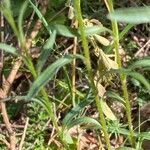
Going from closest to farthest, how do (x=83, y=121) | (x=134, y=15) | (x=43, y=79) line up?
(x=134, y=15)
(x=43, y=79)
(x=83, y=121)

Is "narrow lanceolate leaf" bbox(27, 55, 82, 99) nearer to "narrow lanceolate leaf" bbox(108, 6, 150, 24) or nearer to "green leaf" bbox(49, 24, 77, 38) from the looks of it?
"green leaf" bbox(49, 24, 77, 38)

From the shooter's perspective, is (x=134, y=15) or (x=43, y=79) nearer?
(x=134, y=15)

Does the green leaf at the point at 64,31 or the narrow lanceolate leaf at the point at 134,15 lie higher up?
the narrow lanceolate leaf at the point at 134,15

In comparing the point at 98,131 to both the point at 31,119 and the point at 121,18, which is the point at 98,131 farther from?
the point at 121,18

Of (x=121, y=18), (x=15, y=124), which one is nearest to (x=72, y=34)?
(x=121, y=18)

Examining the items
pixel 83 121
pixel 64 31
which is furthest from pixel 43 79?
pixel 83 121

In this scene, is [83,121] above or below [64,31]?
below

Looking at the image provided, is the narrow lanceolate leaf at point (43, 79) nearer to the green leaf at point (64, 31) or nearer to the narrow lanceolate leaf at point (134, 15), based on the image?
the green leaf at point (64, 31)

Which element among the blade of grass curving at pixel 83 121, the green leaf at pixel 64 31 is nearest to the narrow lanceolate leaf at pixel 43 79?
the green leaf at pixel 64 31

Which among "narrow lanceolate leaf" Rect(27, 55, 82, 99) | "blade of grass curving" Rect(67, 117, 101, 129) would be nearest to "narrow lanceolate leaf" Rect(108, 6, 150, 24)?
"narrow lanceolate leaf" Rect(27, 55, 82, 99)

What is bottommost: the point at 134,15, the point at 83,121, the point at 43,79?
the point at 83,121

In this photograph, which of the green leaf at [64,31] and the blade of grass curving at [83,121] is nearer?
the green leaf at [64,31]

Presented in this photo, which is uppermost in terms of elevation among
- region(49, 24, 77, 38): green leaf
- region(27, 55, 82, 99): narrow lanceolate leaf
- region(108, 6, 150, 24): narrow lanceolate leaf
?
region(108, 6, 150, 24): narrow lanceolate leaf

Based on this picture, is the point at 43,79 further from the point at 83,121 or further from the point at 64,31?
the point at 83,121
